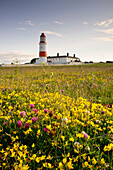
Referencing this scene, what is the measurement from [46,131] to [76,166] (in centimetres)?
81

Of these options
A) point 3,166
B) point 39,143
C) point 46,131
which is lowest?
point 3,166

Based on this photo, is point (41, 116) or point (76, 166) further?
point (41, 116)

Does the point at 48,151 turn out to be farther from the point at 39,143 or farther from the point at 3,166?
the point at 3,166

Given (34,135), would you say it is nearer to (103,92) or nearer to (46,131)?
(46,131)

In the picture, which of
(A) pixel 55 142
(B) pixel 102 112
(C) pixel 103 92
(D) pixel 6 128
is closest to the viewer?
(A) pixel 55 142

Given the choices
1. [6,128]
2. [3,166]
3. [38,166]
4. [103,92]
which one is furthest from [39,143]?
[103,92]

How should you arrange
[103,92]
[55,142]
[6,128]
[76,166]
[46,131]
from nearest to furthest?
1. [76,166]
2. [55,142]
3. [46,131]
4. [6,128]
5. [103,92]

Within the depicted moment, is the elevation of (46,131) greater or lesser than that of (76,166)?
greater

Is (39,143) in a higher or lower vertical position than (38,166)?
higher

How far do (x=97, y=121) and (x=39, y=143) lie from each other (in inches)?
56.3

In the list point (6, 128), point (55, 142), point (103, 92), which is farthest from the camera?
point (103, 92)

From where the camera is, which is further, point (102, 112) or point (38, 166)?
point (102, 112)

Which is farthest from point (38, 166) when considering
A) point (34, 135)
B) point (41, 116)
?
point (41, 116)

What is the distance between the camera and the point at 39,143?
275 centimetres
